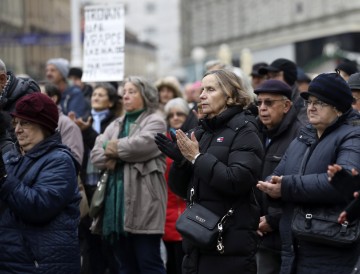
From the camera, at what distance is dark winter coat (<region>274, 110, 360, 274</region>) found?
6234 millimetres

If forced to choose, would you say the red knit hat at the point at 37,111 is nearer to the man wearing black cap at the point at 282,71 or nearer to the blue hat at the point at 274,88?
the blue hat at the point at 274,88

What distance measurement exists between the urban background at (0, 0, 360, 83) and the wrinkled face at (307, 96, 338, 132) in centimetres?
2044

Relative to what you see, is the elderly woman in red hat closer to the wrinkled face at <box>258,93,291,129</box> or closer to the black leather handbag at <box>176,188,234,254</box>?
the black leather handbag at <box>176,188,234,254</box>

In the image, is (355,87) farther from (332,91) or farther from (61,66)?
(61,66)

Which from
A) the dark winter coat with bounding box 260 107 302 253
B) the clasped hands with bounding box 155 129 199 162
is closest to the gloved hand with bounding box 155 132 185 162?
the clasped hands with bounding box 155 129 199 162

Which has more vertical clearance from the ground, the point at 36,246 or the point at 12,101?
the point at 12,101

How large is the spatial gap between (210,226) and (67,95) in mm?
5184

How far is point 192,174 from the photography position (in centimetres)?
712

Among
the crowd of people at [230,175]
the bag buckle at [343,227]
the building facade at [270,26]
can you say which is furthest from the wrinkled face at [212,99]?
the building facade at [270,26]

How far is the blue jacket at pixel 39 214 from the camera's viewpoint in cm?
648

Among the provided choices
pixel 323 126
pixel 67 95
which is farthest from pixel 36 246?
pixel 67 95

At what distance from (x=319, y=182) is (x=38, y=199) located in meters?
1.88

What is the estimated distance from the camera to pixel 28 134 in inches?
269

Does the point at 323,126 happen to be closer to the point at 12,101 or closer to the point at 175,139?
the point at 175,139
